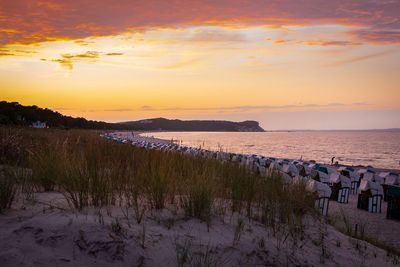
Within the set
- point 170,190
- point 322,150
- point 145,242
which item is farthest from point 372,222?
point 322,150

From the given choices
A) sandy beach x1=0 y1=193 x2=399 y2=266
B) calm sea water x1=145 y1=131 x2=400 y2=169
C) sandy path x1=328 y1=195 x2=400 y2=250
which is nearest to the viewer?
sandy beach x1=0 y1=193 x2=399 y2=266

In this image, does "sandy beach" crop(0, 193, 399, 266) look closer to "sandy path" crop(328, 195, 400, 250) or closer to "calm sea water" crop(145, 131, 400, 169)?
"sandy path" crop(328, 195, 400, 250)

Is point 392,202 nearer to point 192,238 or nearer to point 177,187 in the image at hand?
point 177,187

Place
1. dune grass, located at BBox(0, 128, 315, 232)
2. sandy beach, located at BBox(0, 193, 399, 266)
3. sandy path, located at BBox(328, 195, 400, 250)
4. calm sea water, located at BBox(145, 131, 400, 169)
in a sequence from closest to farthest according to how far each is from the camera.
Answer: sandy beach, located at BBox(0, 193, 399, 266) → dune grass, located at BBox(0, 128, 315, 232) → sandy path, located at BBox(328, 195, 400, 250) → calm sea water, located at BBox(145, 131, 400, 169)

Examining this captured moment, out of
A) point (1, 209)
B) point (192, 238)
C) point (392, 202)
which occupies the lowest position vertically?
point (392, 202)

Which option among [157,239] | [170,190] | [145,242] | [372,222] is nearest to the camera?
[145,242]

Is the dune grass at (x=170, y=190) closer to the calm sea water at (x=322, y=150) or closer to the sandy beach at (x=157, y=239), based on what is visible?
the sandy beach at (x=157, y=239)

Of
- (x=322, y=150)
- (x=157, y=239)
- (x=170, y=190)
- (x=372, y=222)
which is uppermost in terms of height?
(x=170, y=190)

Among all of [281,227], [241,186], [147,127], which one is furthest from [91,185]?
[147,127]

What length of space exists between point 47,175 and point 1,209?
1.36 metres

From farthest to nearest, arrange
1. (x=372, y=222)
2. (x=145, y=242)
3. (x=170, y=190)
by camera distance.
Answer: (x=372, y=222) < (x=170, y=190) < (x=145, y=242)

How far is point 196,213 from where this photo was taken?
3.77 meters

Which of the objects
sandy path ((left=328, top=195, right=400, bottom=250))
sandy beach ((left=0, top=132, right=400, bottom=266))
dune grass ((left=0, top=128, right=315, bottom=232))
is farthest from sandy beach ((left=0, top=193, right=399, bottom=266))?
sandy path ((left=328, top=195, right=400, bottom=250))

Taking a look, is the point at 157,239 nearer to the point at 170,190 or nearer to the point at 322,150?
the point at 170,190
